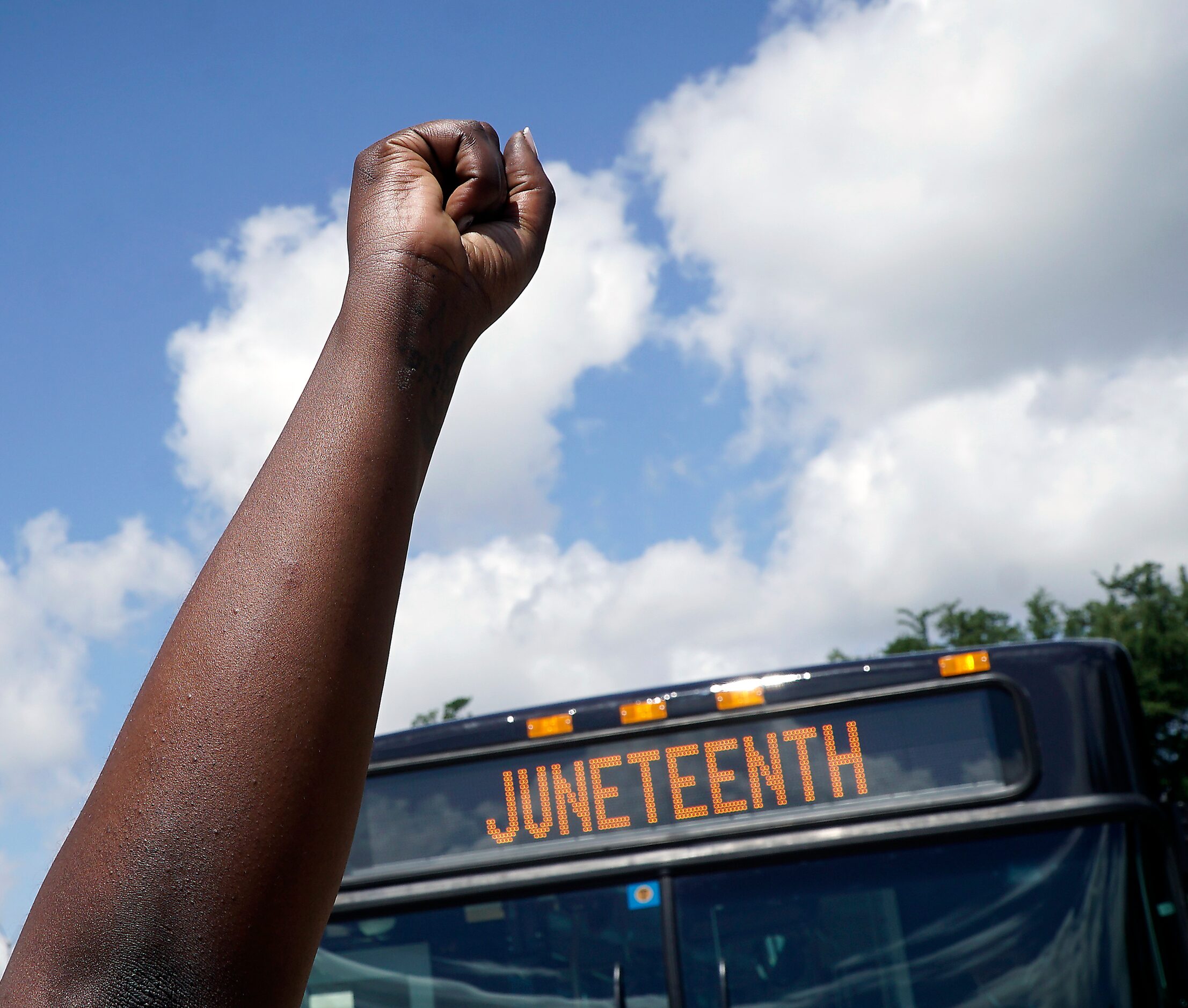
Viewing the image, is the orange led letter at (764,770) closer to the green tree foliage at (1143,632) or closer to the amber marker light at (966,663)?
the amber marker light at (966,663)

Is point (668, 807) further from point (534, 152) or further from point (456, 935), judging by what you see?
point (534, 152)

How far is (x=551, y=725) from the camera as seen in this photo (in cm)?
461

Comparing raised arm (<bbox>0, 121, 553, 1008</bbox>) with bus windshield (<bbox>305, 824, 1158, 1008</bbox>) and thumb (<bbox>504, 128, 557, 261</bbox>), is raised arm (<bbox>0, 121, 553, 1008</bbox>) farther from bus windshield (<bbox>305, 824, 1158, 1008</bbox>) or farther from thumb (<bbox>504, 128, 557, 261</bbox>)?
bus windshield (<bbox>305, 824, 1158, 1008</bbox>)

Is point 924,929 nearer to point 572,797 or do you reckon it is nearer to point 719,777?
point 719,777

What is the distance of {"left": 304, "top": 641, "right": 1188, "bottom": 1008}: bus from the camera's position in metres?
3.98

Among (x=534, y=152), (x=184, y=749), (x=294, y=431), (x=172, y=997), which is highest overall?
(x=534, y=152)

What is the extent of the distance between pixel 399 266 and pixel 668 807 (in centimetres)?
377

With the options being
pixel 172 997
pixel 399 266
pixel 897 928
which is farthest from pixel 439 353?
pixel 897 928

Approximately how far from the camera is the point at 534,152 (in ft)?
3.91

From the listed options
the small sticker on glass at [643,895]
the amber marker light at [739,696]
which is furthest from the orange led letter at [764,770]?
the small sticker on glass at [643,895]

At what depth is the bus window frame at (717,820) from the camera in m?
4.18

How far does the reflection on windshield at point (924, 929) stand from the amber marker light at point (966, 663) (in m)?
0.58

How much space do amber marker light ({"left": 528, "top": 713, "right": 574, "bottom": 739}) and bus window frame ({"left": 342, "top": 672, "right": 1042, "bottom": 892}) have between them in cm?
3

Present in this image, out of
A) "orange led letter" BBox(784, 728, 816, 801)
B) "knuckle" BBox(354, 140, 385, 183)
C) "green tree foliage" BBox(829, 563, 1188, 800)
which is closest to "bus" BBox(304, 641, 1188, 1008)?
"orange led letter" BBox(784, 728, 816, 801)
